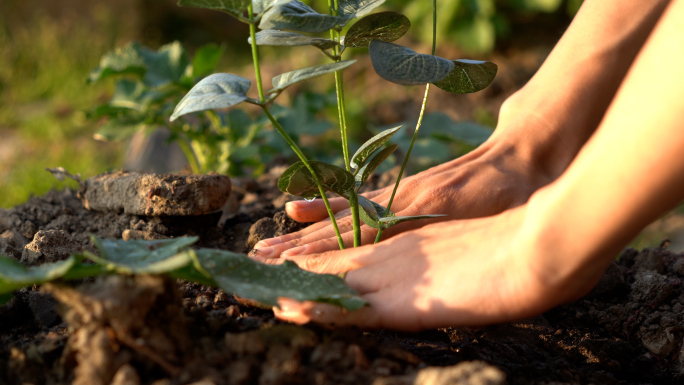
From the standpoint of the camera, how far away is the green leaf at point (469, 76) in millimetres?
1244

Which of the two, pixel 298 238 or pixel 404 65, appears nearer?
pixel 404 65

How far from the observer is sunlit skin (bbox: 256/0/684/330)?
845 mm

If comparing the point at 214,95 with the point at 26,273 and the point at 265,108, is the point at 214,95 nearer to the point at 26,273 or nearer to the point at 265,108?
the point at 265,108

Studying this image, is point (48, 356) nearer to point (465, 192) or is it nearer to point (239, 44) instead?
point (465, 192)

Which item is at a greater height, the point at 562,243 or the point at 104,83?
the point at 562,243

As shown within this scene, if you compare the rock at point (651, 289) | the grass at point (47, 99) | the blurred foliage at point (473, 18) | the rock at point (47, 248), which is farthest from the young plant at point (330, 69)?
the blurred foliage at point (473, 18)

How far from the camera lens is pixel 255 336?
0.94 metres

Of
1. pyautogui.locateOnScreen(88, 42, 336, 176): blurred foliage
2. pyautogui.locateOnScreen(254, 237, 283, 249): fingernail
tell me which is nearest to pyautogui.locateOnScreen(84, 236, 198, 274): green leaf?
pyautogui.locateOnScreen(254, 237, 283, 249): fingernail

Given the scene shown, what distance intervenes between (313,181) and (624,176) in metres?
0.61

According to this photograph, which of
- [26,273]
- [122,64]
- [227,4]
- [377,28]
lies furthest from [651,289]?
[122,64]

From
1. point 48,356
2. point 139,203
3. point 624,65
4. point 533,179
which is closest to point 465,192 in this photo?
point 533,179

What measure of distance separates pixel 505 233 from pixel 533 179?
66 cm

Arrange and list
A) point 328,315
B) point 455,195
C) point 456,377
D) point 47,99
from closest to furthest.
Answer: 1. point 456,377
2. point 328,315
3. point 455,195
4. point 47,99

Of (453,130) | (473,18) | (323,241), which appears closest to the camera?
(323,241)
